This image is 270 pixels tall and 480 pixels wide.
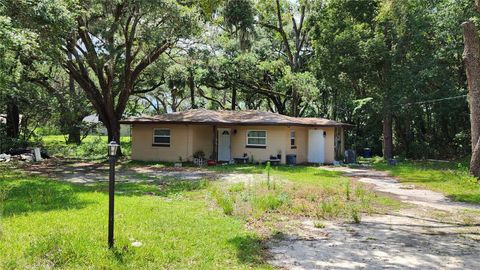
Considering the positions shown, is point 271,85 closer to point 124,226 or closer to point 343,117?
point 343,117

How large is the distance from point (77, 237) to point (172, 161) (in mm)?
15829

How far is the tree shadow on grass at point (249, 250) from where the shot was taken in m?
5.36

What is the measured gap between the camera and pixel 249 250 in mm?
5766

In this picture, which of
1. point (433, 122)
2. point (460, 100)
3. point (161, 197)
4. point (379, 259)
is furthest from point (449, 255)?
point (433, 122)

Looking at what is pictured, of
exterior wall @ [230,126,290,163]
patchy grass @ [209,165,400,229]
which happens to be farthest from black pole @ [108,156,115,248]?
exterior wall @ [230,126,290,163]

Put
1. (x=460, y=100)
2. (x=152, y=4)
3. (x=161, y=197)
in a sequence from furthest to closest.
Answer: (x=460, y=100), (x=152, y=4), (x=161, y=197)

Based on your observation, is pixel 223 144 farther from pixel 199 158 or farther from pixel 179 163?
pixel 179 163

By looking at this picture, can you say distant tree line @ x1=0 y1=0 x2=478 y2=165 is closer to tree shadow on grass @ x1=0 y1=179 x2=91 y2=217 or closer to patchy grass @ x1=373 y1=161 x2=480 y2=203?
tree shadow on grass @ x1=0 y1=179 x2=91 y2=217

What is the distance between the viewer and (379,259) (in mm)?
5602

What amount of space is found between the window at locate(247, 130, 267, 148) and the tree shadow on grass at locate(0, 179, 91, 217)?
1158 cm

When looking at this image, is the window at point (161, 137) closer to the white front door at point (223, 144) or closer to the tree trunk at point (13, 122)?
the white front door at point (223, 144)

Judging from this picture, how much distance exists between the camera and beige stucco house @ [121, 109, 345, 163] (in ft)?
69.9

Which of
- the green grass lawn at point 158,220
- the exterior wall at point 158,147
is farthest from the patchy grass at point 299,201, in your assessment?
the exterior wall at point 158,147

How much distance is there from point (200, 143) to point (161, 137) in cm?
205
